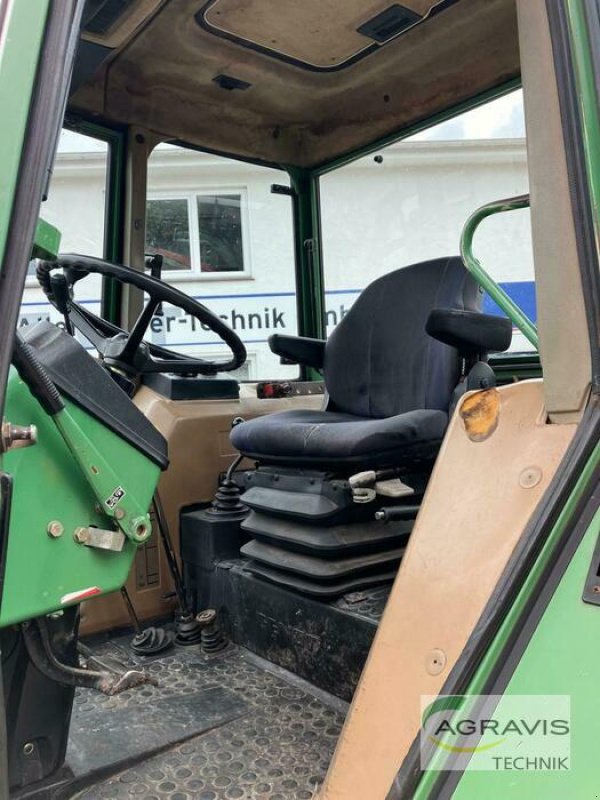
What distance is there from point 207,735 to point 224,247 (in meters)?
1.62

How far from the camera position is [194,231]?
240 centimetres

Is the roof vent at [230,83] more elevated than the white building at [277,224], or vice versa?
the roof vent at [230,83]

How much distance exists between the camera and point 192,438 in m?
2.18

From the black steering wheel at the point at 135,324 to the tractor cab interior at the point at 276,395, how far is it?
1 cm

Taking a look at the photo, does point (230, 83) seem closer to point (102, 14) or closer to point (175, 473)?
point (102, 14)

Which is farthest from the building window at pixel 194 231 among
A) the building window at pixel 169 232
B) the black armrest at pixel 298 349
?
the black armrest at pixel 298 349

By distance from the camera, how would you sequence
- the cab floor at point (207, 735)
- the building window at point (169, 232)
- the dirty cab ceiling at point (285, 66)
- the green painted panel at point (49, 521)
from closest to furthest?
the green painted panel at point (49, 521)
the cab floor at point (207, 735)
the dirty cab ceiling at point (285, 66)
the building window at point (169, 232)

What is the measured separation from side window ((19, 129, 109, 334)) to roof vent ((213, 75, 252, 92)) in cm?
43

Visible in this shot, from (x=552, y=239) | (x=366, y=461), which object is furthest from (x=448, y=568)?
(x=366, y=461)

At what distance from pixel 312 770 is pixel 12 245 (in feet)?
3.51

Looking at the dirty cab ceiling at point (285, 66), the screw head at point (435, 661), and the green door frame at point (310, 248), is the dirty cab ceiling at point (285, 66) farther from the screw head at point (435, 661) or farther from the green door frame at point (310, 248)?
the screw head at point (435, 661)

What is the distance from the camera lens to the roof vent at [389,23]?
6.23ft

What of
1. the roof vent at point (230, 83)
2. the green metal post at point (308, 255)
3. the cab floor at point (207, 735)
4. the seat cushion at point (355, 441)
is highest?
the roof vent at point (230, 83)

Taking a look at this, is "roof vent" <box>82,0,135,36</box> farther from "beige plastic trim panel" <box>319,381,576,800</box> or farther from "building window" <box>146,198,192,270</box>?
"beige plastic trim panel" <box>319,381,576,800</box>
